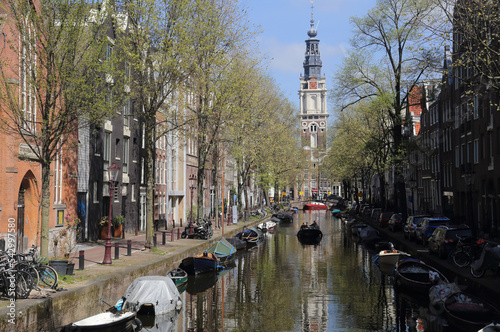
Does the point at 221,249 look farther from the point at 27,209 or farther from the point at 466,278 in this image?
the point at 466,278

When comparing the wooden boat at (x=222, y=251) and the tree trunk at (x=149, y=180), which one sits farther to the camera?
the wooden boat at (x=222, y=251)

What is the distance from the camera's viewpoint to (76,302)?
59.8ft

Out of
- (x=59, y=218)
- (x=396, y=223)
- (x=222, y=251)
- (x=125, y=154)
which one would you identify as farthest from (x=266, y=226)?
(x=59, y=218)

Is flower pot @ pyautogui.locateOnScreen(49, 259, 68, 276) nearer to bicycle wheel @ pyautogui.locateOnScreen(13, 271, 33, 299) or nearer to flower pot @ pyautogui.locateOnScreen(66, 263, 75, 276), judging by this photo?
flower pot @ pyautogui.locateOnScreen(66, 263, 75, 276)

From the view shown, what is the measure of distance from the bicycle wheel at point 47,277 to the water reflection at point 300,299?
4457mm

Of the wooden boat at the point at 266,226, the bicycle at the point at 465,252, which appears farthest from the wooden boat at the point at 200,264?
the wooden boat at the point at 266,226

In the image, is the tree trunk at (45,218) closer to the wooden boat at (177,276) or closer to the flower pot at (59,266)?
the flower pot at (59,266)

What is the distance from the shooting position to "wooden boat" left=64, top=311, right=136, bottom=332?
16.4 m

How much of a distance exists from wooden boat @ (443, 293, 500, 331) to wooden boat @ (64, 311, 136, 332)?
423 inches

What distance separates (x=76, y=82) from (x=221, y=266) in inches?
679

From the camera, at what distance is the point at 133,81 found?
30.3 m

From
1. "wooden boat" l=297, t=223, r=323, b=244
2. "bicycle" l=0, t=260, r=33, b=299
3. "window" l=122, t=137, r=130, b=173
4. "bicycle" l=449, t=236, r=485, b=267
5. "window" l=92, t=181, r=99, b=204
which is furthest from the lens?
"wooden boat" l=297, t=223, r=323, b=244

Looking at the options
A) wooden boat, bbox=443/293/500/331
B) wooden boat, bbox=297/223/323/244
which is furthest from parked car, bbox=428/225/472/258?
wooden boat, bbox=297/223/323/244

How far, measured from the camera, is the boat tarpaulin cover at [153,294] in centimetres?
2047
